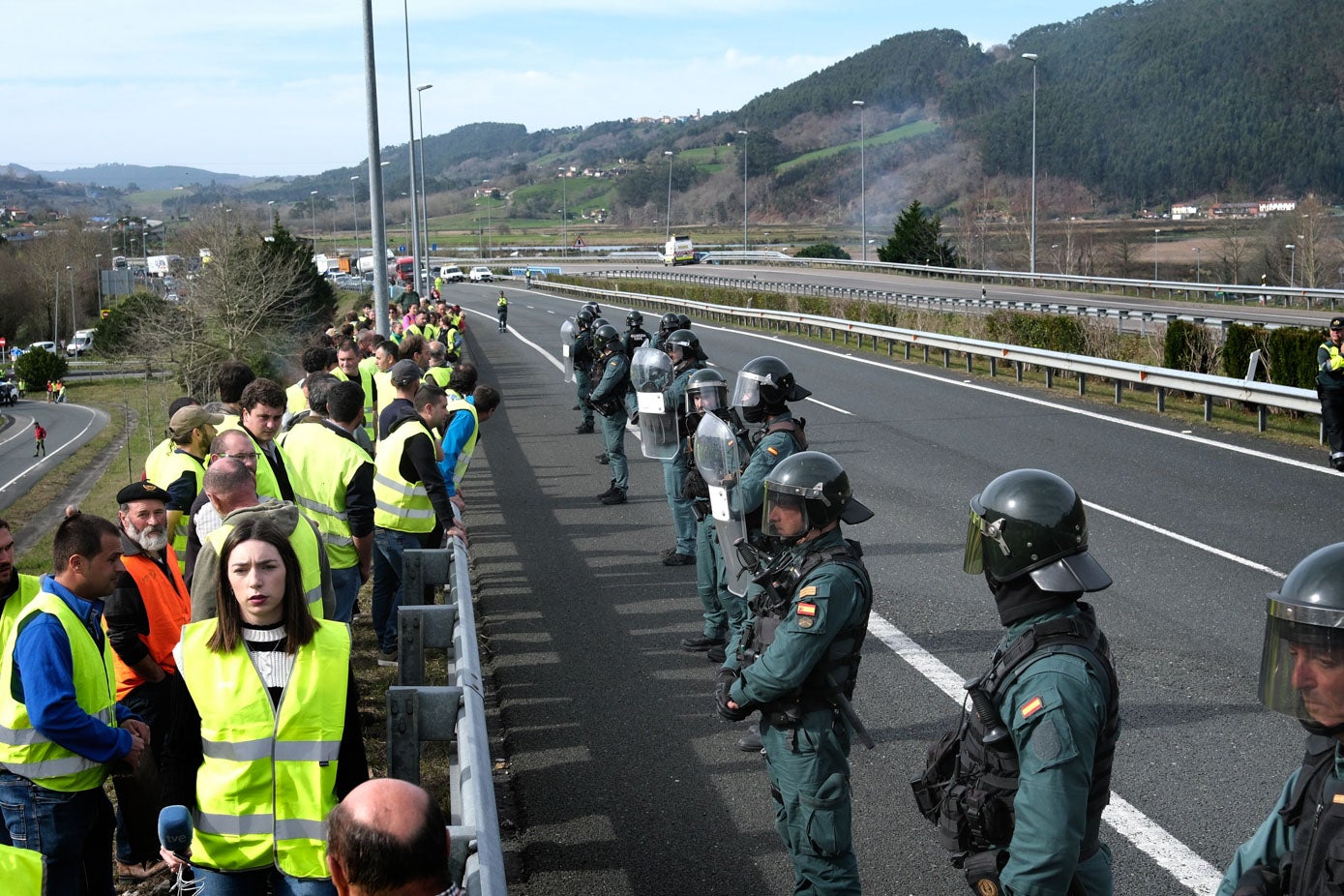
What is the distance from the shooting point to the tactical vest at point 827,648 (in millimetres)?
4566

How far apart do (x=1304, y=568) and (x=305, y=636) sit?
2.86 m

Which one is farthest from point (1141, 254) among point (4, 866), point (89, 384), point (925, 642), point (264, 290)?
point (4, 866)

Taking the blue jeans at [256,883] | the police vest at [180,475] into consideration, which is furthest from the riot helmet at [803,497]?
the police vest at [180,475]

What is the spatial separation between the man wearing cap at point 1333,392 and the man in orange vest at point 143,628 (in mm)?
12381

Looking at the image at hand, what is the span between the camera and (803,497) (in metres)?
4.80

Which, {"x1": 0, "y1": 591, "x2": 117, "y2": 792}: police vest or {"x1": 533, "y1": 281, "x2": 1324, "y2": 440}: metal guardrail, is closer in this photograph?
{"x1": 0, "y1": 591, "x2": 117, "y2": 792}: police vest

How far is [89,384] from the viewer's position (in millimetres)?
86938

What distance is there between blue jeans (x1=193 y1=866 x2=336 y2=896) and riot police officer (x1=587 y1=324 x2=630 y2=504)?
31.4 ft

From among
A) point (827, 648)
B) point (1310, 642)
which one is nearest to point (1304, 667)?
point (1310, 642)

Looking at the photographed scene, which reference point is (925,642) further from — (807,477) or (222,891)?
(222,891)

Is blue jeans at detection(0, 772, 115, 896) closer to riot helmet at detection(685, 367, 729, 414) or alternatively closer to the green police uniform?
the green police uniform

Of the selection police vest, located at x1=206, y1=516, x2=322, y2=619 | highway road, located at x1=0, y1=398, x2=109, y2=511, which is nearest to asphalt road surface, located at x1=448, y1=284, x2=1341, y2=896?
police vest, located at x1=206, y1=516, x2=322, y2=619

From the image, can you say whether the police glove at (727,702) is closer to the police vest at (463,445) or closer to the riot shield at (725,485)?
the riot shield at (725,485)

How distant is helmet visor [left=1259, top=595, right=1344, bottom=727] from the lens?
101 inches
